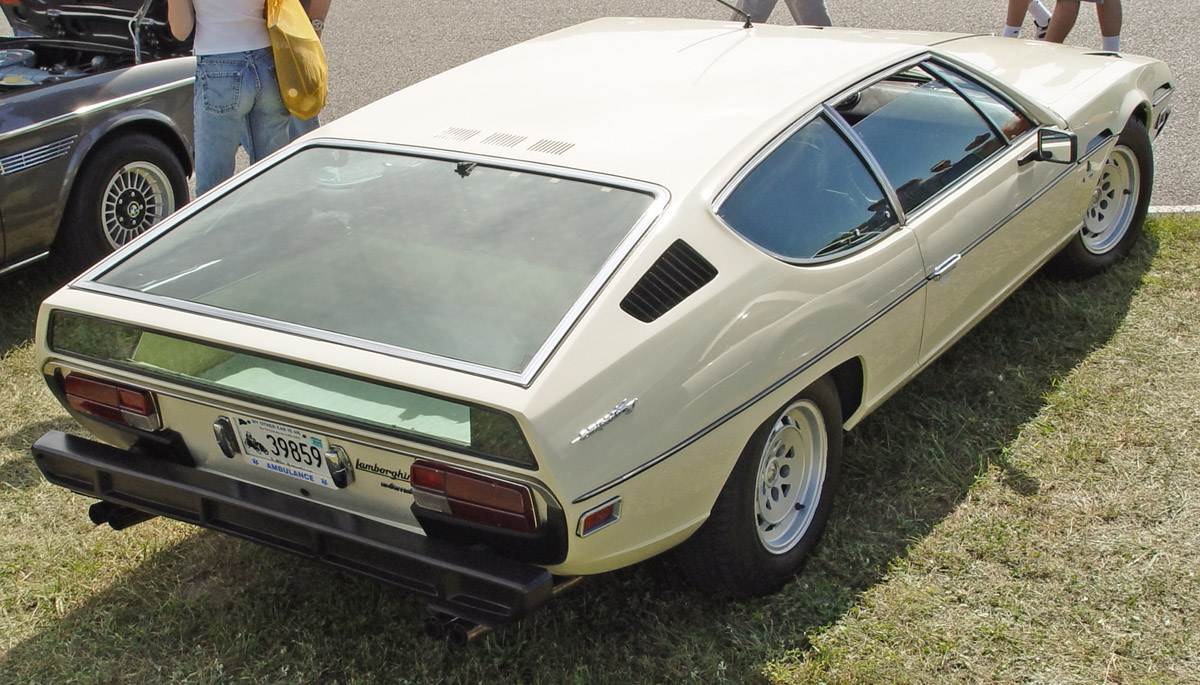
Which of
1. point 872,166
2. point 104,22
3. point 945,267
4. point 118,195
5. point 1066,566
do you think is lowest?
point 1066,566

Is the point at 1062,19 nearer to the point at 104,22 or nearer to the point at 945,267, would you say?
the point at 945,267

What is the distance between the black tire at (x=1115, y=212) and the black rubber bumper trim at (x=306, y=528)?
3248mm

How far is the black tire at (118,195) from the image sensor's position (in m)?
5.21

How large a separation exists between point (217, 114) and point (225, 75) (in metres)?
0.17

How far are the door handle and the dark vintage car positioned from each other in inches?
148

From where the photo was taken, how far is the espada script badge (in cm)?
249

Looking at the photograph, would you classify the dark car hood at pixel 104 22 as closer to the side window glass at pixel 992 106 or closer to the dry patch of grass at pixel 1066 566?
the side window glass at pixel 992 106

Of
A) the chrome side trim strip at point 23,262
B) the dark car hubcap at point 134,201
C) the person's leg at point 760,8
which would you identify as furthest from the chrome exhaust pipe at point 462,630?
the person's leg at point 760,8

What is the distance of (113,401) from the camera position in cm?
302

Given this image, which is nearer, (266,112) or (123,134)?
(266,112)

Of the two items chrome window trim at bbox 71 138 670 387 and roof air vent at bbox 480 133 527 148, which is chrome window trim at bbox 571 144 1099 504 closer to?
chrome window trim at bbox 71 138 670 387

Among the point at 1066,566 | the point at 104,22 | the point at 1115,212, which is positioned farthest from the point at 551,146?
the point at 104,22

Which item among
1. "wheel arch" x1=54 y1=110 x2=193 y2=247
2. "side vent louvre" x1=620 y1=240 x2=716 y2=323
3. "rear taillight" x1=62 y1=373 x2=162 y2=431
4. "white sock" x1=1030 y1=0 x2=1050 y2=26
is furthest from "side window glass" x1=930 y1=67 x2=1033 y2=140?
"white sock" x1=1030 y1=0 x2=1050 y2=26

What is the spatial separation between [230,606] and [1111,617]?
2.48 meters
